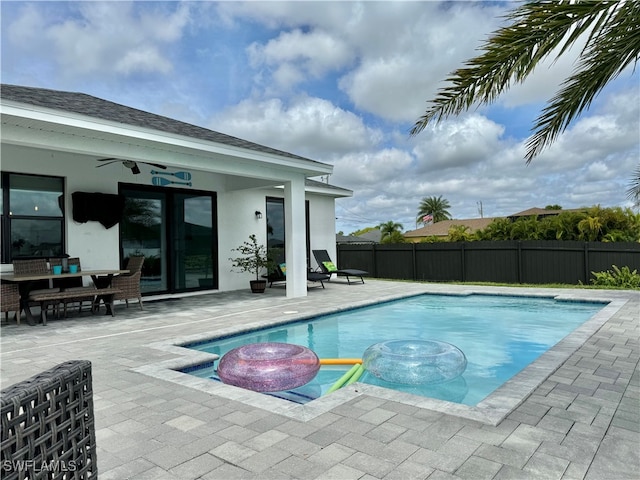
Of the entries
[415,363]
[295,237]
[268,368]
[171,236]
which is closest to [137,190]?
[171,236]

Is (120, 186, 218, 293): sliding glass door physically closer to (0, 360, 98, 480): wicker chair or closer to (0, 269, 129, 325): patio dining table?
(0, 269, 129, 325): patio dining table

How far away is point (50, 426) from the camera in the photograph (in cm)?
123

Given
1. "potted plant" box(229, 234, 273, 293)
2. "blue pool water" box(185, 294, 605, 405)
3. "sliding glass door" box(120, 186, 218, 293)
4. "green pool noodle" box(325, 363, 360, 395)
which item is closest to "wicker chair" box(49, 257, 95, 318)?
"sliding glass door" box(120, 186, 218, 293)

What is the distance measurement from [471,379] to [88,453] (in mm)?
4474

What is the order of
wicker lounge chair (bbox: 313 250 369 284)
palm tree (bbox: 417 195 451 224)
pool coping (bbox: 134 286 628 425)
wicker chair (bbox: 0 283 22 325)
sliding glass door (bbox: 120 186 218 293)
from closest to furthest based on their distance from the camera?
pool coping (bbox: 134 286 628 425), wicker chair (bbox: 0 283 22 325), sliding glass door (bbox: 120 186 218 293), wicker lounge chair (bbox: 313 250 369 284), palm tree (bbox: 417 195 451 224)

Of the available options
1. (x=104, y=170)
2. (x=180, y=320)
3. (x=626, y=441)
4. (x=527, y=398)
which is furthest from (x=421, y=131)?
(x=104, y=170)

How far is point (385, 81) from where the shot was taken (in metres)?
9.55

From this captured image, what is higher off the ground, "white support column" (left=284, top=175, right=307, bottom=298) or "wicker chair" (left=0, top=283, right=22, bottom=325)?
"white support column" (left=284, top=175, right=307, bottom=298)

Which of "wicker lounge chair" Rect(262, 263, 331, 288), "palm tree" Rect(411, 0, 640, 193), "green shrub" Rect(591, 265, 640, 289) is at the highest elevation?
"palm tree" Rect(411, 0, 640, 193)

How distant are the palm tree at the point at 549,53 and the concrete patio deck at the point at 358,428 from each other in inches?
101

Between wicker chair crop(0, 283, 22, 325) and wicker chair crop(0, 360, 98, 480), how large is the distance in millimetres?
6573

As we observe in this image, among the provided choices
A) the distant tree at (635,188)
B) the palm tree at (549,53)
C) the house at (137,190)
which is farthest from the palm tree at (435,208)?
the palm tree at (549,53)

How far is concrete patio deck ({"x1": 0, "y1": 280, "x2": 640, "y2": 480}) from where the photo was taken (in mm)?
2361

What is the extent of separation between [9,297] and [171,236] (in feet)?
14.0
